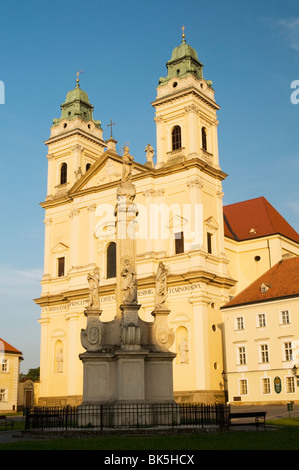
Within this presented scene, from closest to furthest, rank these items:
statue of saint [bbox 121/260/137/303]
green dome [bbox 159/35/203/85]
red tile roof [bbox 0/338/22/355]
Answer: statue of saint [bbox 121/260/137/303] → green dome [bbox 159/35/203/85] → red tile roof [bbox 0/338/22/355]

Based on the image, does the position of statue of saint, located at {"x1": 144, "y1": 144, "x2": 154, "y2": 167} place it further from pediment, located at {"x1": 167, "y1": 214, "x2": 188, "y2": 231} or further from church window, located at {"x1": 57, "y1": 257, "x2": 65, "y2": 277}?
church window, located at {"x1": 57, "y1": 257, "x2": 65, "y2": 277}

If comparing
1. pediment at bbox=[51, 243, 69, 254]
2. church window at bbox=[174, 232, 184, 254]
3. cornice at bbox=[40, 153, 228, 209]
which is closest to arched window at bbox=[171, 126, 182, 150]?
cornice at bbox=[40, 153, 228, 209]

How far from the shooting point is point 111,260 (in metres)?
47.8

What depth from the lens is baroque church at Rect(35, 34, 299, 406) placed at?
41.9 m

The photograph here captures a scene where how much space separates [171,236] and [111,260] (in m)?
6.17

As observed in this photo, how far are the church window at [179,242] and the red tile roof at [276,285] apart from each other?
18.1 feet

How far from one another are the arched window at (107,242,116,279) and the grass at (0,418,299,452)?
3108 cm

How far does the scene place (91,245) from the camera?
4900 cm

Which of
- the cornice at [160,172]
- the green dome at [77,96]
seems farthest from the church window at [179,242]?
the green dome at [77,96]

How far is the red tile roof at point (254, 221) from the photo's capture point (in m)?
50.1

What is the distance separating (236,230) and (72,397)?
19.8 metres

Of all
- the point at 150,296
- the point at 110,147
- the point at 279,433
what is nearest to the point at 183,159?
the point at 110,147

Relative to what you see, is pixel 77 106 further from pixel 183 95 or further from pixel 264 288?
pixel 264 288
